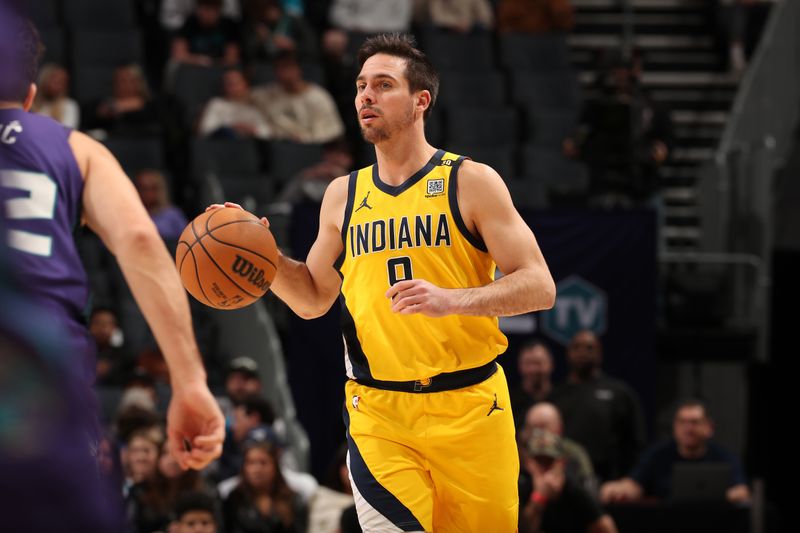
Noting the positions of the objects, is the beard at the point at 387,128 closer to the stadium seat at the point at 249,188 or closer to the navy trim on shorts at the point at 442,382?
the navy trim on shorts at the point at 442,382

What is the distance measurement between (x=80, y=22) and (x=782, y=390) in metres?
8.30

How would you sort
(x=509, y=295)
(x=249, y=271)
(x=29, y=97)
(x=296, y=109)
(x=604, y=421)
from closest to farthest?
(x=29, y=97) → (x=509, y=295) → (x=249, y=271) → (x=604, y=421) → (x=296, y=109)

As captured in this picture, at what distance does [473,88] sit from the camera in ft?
47.9

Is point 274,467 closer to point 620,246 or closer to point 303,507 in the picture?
point 303,507

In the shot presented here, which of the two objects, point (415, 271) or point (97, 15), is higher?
point (97, 15)

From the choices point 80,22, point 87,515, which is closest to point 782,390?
point 80,22

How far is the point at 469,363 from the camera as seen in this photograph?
4727 mm

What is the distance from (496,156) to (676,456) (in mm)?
4673

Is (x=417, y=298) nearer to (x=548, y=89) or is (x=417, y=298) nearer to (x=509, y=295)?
(x=509, y=295)

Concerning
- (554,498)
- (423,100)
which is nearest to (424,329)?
(423,100)

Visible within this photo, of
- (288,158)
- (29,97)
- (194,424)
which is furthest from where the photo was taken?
(288,158)

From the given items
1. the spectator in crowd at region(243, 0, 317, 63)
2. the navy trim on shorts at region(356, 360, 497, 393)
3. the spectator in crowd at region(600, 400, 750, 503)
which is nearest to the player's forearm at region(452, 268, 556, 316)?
the navy trim on shorts at region(356, 360, 497, 393)

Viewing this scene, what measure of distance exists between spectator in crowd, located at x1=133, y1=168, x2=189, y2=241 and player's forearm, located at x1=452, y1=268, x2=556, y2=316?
263 inches

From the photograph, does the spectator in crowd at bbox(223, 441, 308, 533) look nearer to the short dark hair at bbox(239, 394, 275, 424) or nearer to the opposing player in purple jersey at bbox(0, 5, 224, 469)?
the short dark hair at bbox(239, 394, 275, 424)
